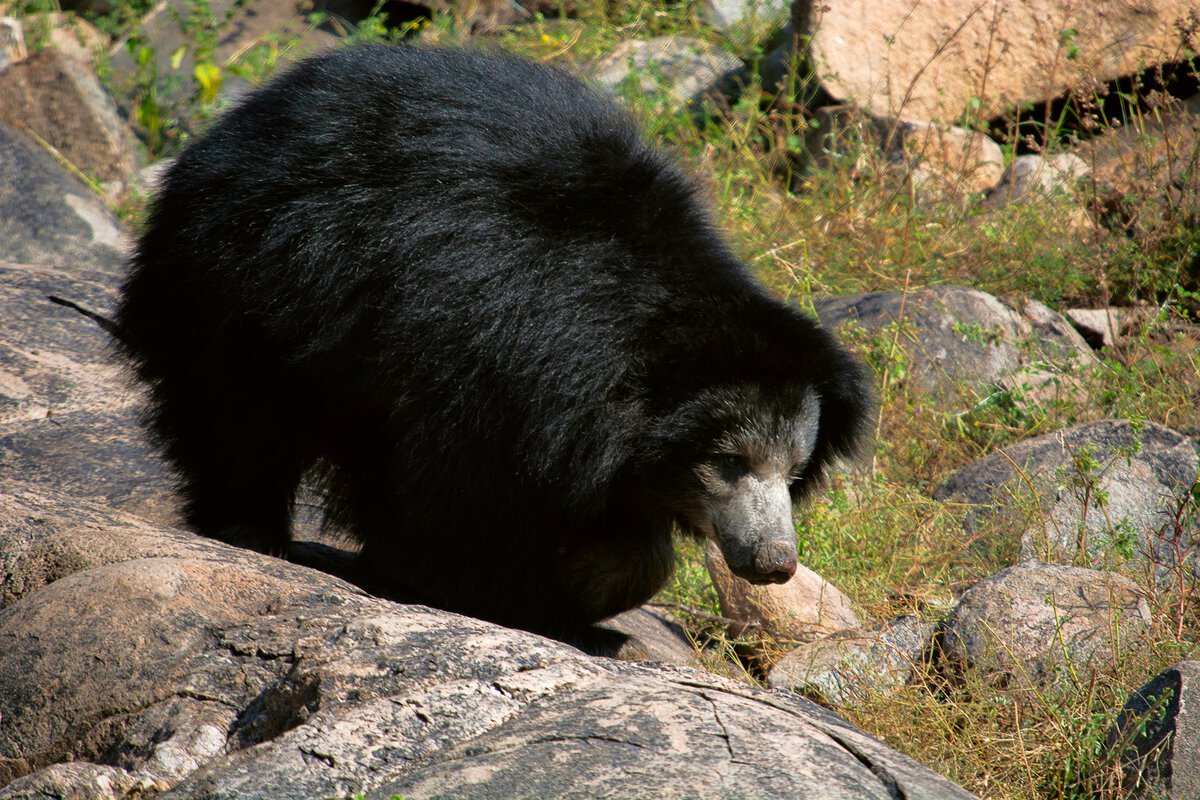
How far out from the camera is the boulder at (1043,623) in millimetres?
3387

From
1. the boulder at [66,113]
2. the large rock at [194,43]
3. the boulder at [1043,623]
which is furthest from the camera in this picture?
the large rock at [194,43]

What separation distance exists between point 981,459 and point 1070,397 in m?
0.56

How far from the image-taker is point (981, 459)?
4.96 metres

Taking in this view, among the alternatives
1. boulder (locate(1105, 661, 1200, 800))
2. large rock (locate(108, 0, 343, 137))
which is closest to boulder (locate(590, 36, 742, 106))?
large rock (locate(108, 0, 343, 137))

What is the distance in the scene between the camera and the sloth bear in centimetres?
328

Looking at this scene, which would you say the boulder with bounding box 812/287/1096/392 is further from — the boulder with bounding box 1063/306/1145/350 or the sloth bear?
the sloth bear

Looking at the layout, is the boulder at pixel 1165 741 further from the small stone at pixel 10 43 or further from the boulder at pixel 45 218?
the small stone at pixel 10 43

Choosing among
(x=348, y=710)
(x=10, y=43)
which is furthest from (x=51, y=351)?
(x=10, y=43)

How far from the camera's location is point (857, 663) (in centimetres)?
359

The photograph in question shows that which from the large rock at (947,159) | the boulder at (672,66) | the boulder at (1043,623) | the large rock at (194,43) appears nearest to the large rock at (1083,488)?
the boulder at (1043,623)

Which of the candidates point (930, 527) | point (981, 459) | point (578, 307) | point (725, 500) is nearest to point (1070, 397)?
point (981, 459)

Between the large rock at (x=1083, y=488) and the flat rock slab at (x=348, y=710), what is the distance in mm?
1980

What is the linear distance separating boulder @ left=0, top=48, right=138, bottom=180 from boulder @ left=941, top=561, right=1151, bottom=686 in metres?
6.92

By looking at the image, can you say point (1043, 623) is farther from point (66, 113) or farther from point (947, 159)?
point (66, 113)
